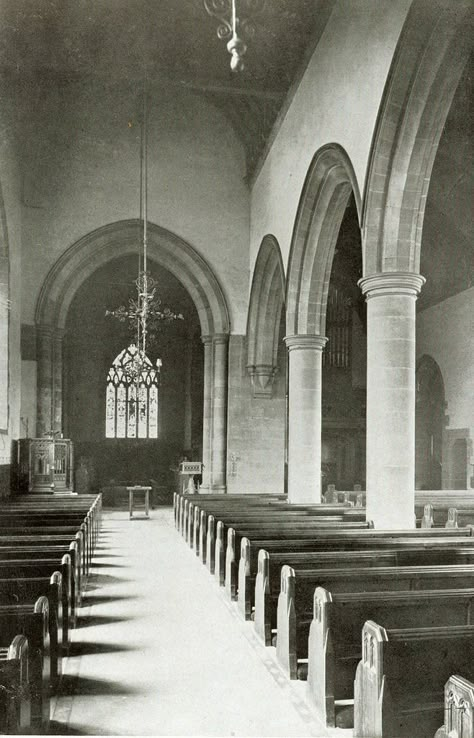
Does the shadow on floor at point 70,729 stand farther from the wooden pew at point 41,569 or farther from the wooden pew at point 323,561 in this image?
the wooden pew at point 323,561

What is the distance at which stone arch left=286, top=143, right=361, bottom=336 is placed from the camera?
11.4 metres

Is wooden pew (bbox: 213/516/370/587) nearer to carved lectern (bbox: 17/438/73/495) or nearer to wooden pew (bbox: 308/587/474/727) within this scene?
wooden pew (bbox: 308/587/474/727)

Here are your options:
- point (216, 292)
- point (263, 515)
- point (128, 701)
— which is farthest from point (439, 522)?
point (216, 292)

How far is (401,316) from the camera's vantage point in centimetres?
797

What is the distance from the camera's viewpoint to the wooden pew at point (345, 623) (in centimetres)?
359

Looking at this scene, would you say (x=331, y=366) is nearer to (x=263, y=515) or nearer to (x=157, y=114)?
(x=157, y=114)

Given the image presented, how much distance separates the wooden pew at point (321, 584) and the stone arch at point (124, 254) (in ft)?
41.0

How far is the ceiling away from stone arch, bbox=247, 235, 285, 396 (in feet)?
10.5

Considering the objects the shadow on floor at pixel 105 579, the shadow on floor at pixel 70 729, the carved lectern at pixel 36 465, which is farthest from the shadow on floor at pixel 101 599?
the carved lectern at pixel 36 465

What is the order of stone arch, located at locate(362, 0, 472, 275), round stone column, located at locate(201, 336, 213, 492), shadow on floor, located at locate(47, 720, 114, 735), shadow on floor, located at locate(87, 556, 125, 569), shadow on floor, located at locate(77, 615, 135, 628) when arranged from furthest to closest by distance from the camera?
round stone column, located at locate(201, 336, 213, 492), shadow on floor, located at locate(87, 556, 125, 569), stone arch, located at locate(362, 0, 472, 275), shadow on floor, located at locate(77, 615, 135, 628), shadow on floor, located at locate(47, 720, 114, 735)

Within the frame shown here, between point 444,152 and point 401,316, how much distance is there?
18.7ft

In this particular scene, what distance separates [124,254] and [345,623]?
555 inches

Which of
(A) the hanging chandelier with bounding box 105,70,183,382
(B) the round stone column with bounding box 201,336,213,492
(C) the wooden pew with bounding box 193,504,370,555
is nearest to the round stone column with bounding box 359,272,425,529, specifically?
(C) the wooden pew with bounding box 193,504,370,555

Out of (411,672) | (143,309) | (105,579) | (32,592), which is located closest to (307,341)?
(143,309)
